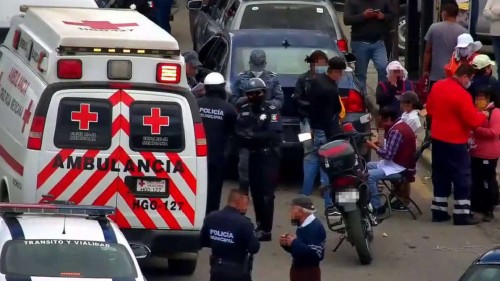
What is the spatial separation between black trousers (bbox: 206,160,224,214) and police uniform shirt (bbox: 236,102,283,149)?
0.37 m

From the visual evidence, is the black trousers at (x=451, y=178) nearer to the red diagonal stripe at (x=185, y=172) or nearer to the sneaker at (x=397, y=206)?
the sneaker at (x=397, y=206)

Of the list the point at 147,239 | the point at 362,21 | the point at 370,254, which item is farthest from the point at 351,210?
the point at 362,21

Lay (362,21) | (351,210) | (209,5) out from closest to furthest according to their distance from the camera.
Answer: (351,210), (362,21), (209,5)

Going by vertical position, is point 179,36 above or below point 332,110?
below

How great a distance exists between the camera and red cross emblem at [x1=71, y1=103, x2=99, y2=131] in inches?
477

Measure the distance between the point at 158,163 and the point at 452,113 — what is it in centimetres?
369

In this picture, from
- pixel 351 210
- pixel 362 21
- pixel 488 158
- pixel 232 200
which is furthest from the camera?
pixel 362 21

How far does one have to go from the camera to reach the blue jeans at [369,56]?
64.1 ft

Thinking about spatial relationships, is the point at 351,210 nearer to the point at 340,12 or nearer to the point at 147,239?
the point at 147,239

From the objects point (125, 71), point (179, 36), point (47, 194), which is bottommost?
point (179, 36)

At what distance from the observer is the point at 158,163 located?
40.0 feet

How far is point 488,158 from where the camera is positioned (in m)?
14.9

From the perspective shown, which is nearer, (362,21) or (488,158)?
(488,158)

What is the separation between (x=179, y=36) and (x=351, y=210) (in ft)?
49.0
